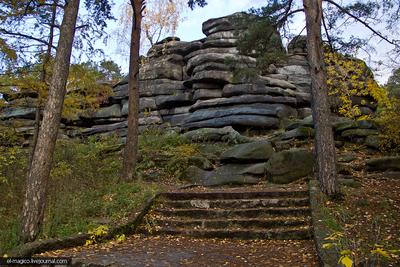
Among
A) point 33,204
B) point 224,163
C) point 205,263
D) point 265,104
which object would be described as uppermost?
point 265,104

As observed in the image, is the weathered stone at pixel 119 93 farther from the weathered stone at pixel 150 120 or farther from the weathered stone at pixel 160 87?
the weathered stone at pixel 150 120

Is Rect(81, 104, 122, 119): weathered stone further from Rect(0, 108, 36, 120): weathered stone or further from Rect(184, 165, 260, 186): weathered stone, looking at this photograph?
Rect(184, 165, 260, 186): weathered stone

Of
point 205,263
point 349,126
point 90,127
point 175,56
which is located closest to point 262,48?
point 349,126

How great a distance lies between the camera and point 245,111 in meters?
17.6

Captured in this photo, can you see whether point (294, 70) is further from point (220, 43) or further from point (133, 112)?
point (133, 112)

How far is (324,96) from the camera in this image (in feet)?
27.5

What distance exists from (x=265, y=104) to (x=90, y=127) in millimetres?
11632

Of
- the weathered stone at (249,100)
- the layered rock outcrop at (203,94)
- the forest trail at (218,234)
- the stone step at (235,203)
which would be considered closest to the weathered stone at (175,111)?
the layered rock outcrop at (203,94)

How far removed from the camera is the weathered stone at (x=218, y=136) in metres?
15.2

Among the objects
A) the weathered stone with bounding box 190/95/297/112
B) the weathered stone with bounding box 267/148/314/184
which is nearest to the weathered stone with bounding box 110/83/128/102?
the weathered stone with bounding box 190/95/297/112

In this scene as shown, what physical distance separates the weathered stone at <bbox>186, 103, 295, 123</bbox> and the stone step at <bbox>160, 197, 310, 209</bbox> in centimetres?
957

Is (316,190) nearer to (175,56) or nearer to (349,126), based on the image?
(349,126)

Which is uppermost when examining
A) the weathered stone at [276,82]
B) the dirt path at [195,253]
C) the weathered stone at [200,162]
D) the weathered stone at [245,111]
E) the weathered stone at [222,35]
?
→ the weathered stone at [222,35]

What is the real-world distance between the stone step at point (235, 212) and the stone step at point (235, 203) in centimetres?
31
